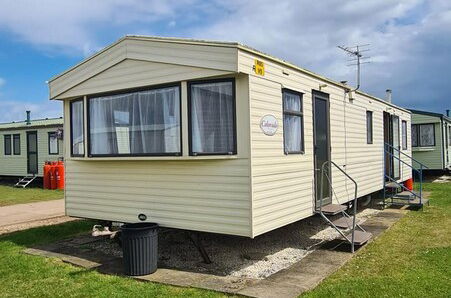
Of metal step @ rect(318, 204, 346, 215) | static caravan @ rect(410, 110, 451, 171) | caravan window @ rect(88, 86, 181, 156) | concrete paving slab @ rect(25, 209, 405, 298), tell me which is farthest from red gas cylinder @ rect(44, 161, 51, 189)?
static caravan @ rect(410, 110, 451, 171)

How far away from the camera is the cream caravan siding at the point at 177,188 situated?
545 cm

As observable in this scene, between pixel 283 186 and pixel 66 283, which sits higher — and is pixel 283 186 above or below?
above

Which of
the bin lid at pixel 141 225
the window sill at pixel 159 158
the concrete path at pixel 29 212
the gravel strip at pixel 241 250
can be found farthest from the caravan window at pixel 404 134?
the concrete path at pixel 29 212

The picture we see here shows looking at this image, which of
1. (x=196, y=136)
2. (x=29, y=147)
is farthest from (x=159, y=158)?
(x=29, y=147)

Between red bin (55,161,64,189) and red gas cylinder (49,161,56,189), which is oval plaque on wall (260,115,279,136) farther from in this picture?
red gas cylinder (49,161,56,189)

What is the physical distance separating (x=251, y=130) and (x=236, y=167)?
508 mm

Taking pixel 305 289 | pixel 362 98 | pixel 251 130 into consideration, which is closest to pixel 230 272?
pixel 305 289

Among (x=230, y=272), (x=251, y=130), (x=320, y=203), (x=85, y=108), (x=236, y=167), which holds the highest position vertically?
(x=85, y=108)

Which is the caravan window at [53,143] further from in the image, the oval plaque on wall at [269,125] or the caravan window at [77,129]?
the oval plaque on wall at [269,125]

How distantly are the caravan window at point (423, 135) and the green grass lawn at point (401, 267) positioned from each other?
11.8m

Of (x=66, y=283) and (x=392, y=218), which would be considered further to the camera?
(x=392, y=218)

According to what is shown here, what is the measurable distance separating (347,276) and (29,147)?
57.9 feet

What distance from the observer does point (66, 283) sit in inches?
209

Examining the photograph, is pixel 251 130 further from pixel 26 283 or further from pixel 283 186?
pixel 26 283
